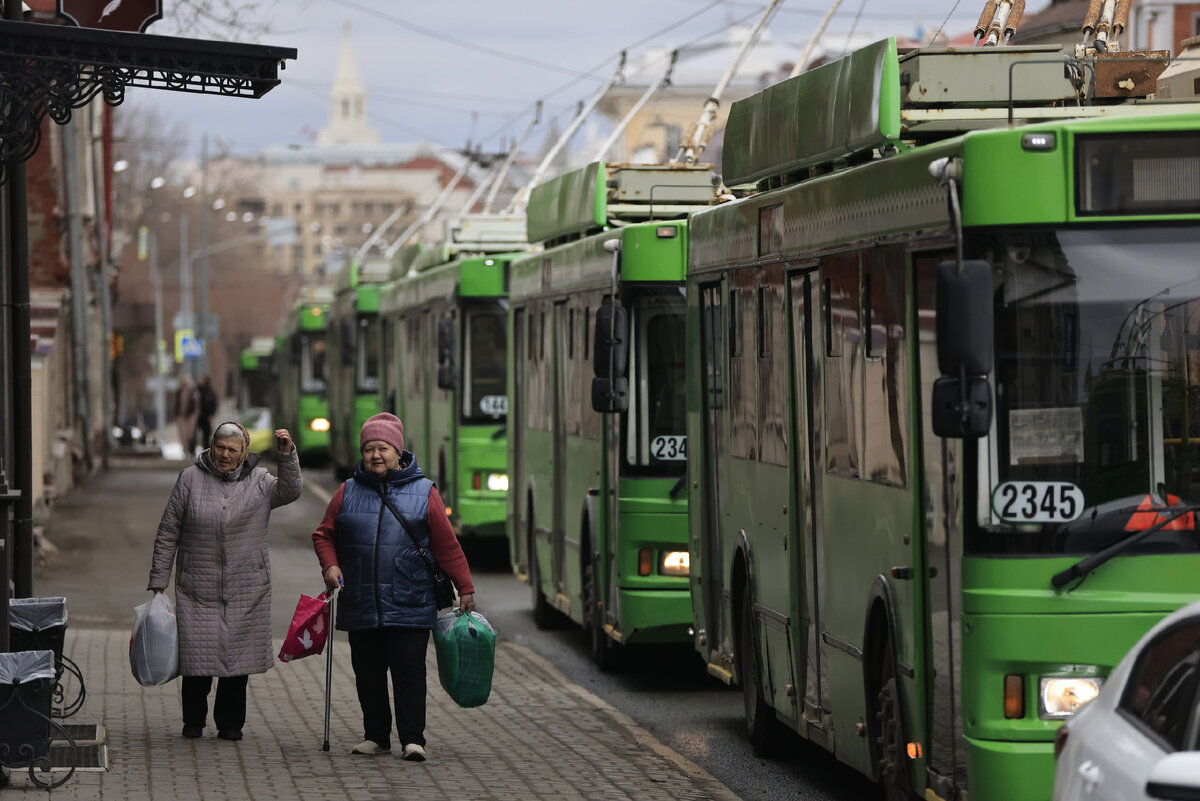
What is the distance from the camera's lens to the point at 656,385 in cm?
1364

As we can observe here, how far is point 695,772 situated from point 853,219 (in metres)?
2.94

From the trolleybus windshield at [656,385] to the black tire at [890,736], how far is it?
5.21 metres

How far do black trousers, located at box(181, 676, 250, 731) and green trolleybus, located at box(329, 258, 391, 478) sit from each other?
23.3 m

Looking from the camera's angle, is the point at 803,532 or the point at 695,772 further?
the point at 695,772

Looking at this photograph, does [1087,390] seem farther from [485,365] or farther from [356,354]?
[356,354]

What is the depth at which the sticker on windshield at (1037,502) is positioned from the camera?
6.96 m

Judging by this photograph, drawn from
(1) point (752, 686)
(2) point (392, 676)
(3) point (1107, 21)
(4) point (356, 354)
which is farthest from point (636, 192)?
(4) point (356, 354)

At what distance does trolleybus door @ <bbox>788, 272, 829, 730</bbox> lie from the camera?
935cm

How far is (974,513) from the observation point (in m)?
7.04

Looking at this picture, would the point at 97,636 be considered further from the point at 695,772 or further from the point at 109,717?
the point at 695,772

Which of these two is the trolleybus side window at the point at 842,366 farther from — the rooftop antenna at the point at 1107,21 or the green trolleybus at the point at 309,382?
the green trolleybus at the point at 309,382

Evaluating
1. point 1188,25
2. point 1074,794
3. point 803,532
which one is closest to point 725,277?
point 803,532

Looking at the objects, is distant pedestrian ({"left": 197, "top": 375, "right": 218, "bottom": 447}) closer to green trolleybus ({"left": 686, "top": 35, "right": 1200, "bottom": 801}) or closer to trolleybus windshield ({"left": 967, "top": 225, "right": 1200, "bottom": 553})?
green trolleybus ({"left": 686, "top": 35, "right": 1200, "bottom": 801})

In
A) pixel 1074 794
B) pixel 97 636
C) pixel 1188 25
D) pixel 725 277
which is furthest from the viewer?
pixel 1188 25
